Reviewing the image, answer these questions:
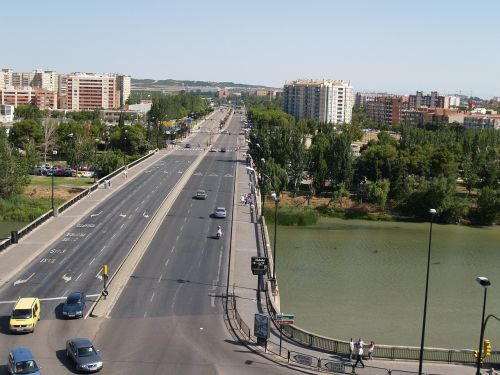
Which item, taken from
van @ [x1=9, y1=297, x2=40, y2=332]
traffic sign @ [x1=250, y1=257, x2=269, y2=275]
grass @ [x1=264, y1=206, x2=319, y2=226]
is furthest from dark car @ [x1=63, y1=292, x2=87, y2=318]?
grass @ [x1=264, y1=206, x2=319, y2=226]

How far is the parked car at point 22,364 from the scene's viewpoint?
19281 mm

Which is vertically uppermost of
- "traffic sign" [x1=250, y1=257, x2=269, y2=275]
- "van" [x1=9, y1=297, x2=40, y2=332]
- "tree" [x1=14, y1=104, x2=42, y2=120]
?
"tree" [x1=14, y1=104, x2=42, y2=120]

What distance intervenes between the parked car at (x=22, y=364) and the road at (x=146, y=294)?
905 millimetres

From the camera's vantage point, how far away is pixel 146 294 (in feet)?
93.3

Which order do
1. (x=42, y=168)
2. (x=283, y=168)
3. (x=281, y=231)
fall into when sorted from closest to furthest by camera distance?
(x=281, y=231), (x=283, y=168), (x=42, y=168)

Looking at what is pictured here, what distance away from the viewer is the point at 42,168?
76.2m

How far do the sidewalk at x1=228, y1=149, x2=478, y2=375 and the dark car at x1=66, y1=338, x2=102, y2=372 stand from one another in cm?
539

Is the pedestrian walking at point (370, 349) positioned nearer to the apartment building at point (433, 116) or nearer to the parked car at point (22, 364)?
the parked car at point (22, 364)

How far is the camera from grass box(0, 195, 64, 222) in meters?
54.1

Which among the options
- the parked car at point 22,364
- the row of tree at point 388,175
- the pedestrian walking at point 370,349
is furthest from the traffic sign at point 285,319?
the row of tree at point 388,175

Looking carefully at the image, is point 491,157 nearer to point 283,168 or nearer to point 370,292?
point 283,168

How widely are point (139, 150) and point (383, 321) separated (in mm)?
73563

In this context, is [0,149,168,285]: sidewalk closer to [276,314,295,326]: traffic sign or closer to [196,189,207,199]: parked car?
[196,189,207,199]: parked car

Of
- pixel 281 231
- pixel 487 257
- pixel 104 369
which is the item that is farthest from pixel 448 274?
pixel 104 369
